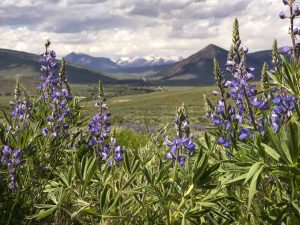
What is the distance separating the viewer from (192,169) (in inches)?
91.4

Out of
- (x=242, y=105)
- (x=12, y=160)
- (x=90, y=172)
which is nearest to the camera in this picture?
(x=90, y=172)

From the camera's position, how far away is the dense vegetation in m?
2.19

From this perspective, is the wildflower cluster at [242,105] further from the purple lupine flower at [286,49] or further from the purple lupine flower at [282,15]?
the purple lupine flower at [282,15]

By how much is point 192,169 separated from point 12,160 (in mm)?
1802

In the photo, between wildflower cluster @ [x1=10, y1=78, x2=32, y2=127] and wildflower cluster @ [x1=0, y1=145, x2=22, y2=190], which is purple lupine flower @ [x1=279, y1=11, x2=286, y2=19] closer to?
wildflower cluster @ [x1=0, y1=145, x2=22, y2=190]

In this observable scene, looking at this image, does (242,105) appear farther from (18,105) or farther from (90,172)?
(18,105)

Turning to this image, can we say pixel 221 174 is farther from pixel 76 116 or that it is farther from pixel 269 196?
pixel 76 116

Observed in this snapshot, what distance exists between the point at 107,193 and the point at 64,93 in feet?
6.80

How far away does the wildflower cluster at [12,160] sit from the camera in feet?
11.3

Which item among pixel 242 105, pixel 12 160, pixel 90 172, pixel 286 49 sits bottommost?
pixel 12 160

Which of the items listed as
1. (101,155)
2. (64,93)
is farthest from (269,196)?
(64,93)

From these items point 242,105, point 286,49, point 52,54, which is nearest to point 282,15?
point 286,49

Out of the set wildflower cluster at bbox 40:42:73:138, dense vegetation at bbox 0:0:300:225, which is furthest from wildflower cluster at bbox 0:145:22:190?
wildflower cluster at bbox 40:42:73:138

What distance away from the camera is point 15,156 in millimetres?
3463
